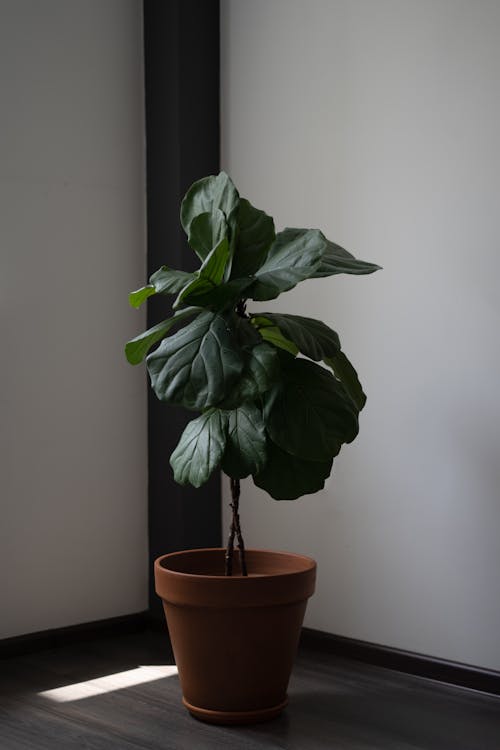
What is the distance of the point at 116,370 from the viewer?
332 cm

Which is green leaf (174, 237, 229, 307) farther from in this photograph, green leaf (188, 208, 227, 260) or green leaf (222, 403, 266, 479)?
green leaf (222, 403, 266, 479)

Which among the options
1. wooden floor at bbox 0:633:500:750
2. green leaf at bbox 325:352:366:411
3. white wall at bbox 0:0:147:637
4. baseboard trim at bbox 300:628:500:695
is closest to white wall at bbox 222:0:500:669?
baseboard trim at bbox 300:628:500:695

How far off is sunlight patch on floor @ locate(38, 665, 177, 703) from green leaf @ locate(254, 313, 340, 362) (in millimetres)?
1151

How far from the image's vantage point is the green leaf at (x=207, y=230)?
2.28 meters

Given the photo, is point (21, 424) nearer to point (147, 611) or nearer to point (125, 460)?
point (125, 460)

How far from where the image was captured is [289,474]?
2.35 m

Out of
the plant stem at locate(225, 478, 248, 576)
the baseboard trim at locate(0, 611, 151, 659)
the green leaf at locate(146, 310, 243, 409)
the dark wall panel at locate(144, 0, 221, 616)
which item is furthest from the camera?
the dark wall panel at locate(144, 0, 221, 616)

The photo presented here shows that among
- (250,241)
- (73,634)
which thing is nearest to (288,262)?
(250,241)

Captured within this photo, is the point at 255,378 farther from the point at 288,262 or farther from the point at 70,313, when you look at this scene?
the point at 70,313

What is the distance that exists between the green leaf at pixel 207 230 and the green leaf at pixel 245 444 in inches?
15.8

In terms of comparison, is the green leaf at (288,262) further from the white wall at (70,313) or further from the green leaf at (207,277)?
the white wall at (70,313)

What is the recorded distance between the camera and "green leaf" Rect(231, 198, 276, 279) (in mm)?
2299

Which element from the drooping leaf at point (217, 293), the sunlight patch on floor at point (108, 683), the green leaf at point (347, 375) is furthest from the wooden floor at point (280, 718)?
the drooping leaf at point (217, 293)

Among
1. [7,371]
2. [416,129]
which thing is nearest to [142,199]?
[7,371]
